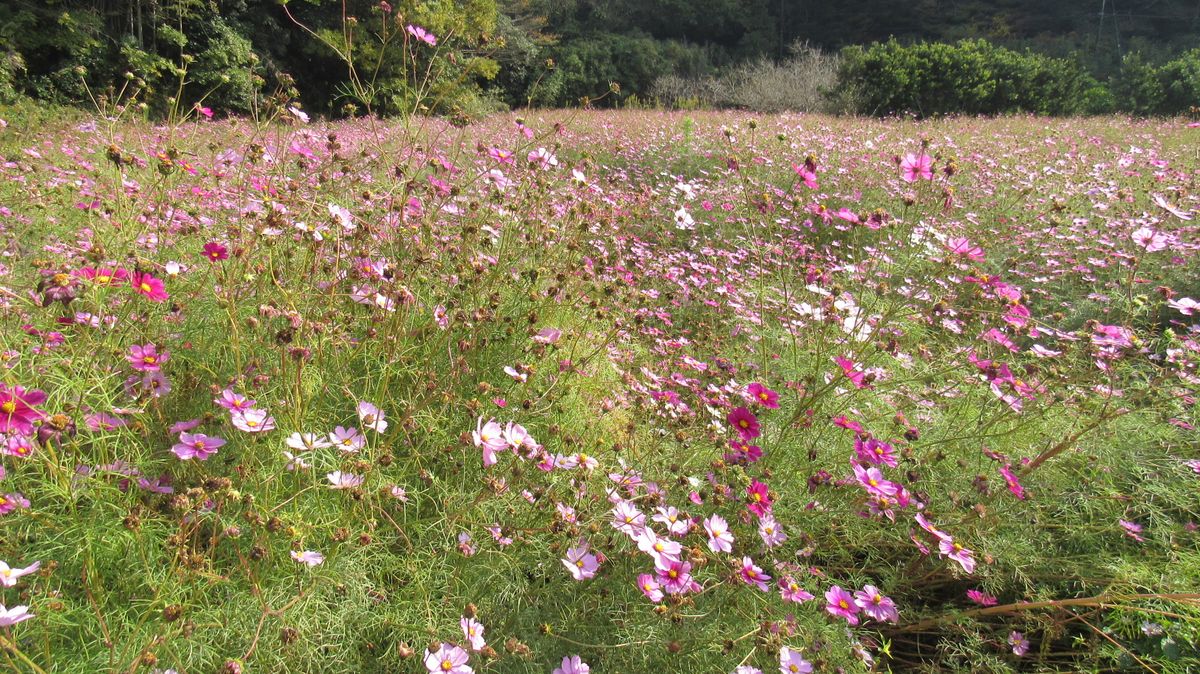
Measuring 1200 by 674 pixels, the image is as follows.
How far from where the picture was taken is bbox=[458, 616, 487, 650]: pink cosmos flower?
0.99m

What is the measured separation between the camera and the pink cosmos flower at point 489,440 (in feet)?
3.76

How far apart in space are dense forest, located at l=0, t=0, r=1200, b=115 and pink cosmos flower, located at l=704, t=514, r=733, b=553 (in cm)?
544

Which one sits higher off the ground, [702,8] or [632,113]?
[702,8]

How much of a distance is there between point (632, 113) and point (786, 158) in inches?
193

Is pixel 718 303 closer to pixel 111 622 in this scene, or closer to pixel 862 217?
pixel 862 217

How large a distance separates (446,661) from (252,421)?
54cm

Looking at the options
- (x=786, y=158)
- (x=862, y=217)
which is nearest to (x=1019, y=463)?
(x=862, y=217)

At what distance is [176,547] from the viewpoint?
896mm

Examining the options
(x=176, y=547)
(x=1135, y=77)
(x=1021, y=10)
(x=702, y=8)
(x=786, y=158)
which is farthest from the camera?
(x=702, y=8)

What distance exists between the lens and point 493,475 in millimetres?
1305

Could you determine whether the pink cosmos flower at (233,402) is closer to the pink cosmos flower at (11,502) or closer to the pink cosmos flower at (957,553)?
the pink cosmos flower at (11,502)

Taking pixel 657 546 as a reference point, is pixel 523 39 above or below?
above

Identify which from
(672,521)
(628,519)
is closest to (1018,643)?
(672,521)

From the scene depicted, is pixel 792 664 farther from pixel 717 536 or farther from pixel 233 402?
pixel 233 402
